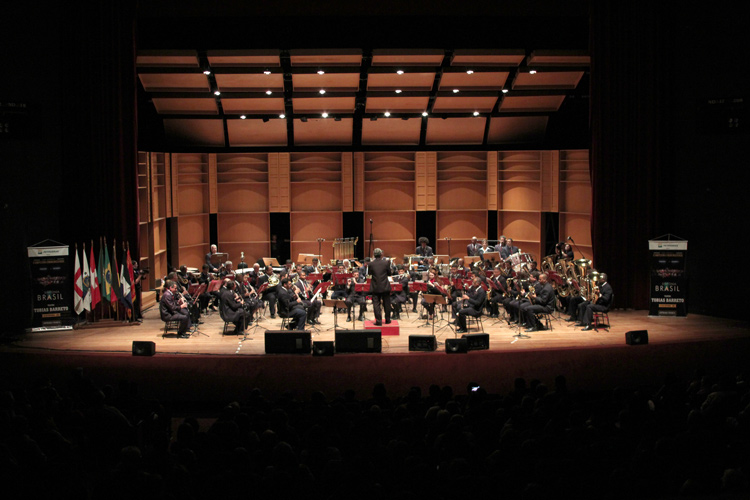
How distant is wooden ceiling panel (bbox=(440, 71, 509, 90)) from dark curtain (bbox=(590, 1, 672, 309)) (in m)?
3.15

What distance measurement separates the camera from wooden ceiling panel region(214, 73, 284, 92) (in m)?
16.2

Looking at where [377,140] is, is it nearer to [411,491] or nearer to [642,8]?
[642,8]

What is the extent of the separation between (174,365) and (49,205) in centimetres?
520

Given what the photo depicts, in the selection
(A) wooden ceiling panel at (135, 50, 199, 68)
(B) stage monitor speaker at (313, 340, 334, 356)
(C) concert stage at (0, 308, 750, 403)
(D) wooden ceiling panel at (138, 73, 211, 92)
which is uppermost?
(A) wooden ceiling panel at (135, 50, 199, 68)

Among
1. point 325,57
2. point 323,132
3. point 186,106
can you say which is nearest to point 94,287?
point 186,106

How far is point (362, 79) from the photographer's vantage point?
55.0ft

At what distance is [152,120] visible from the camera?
17797 mm

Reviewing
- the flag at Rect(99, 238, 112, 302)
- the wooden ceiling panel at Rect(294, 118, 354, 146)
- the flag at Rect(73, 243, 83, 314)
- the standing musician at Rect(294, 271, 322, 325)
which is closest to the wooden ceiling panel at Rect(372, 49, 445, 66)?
the wooden ceiling panel at Rect(294, 118, 354, 146)

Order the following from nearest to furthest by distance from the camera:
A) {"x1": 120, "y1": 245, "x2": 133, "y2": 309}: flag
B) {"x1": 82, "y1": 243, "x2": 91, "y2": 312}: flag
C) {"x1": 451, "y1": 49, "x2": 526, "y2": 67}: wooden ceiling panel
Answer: {"x1": 82, "y1": 243, "x2": 91, "y2": 312}: flag
{"x1": 120, "y1": 245, "x2": 133, "y2": 309}: flag
{"x1": 451, "y1": 49, "x2": 526, "y2": 67}: wooden ceiling panel

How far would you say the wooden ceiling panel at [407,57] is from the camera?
48.0ft

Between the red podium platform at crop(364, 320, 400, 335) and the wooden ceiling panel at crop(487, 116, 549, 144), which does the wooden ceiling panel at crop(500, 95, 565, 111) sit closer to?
the wooden ceiling panel at crop(487, 116, 549, 144)

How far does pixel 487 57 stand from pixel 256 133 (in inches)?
279

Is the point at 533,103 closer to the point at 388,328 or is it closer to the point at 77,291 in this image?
the point at 388,328

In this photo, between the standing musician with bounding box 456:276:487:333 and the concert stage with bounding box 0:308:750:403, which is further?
the standing musician with bounding box 456:276:487:333
